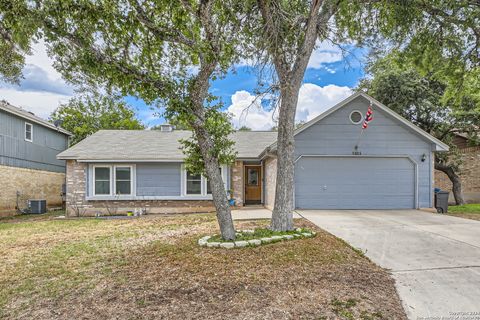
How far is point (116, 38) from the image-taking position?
560 centimetres

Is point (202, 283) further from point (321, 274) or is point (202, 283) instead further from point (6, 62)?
point (6, 62)

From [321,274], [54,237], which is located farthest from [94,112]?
[321,274]

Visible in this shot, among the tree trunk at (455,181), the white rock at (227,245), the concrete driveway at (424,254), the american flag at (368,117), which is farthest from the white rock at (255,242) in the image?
the tree trunk at (455,181)

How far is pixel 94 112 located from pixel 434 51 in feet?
80.3

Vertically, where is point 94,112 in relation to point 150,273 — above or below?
above

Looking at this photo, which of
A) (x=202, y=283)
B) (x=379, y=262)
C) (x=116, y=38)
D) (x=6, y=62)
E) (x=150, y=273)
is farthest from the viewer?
(x=6, y=62)

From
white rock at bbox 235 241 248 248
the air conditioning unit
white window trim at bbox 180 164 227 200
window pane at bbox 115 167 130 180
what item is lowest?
the air conditioning unit

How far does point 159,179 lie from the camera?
12.9 m

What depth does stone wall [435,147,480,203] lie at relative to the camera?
651 inches

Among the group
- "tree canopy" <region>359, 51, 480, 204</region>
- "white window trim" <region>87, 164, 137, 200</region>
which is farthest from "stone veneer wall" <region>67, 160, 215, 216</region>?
"tree canopy" <region>359, 51, 480, 204</region>

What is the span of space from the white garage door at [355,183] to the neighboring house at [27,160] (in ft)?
45.5

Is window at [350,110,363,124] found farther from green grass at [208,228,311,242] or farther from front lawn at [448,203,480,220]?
green grass at [208,228,311,242]

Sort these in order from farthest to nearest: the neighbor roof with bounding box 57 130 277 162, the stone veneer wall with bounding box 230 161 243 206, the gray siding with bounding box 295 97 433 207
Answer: the stone veneer wall with bounding box 230 161 243 206 < the neighbor roof with bounding box 57 130 277 162 < the gray siding with bounding box 295 97 433 207

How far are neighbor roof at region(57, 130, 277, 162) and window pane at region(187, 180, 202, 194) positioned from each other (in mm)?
1278
